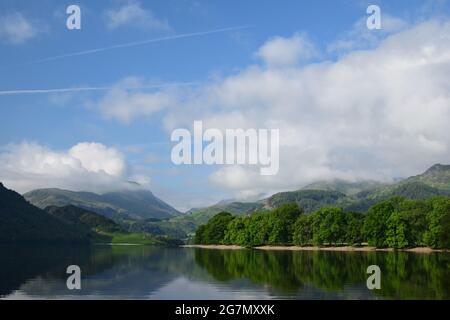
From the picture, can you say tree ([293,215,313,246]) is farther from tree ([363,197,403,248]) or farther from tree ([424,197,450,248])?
tree ([424,197,450,248])

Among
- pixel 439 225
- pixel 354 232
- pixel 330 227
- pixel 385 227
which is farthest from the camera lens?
pixel 330 227

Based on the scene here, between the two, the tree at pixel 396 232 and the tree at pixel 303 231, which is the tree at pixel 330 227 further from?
the tree at pixel 396 232

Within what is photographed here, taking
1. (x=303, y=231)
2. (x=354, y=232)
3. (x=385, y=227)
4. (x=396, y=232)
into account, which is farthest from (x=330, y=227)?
(x=396, y=232)

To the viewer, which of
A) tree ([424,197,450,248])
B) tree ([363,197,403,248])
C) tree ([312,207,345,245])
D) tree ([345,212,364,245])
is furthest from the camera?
tree ([312,207,345,245])

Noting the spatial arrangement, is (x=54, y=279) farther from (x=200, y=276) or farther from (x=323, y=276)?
(x=323, y=276)

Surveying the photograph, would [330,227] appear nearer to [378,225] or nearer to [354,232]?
[354,232]

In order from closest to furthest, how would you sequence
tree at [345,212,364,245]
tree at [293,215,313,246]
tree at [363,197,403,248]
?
tree at [363,197,403,248]
tree at [345,212,364,245]
tree at [293,215,313,246]

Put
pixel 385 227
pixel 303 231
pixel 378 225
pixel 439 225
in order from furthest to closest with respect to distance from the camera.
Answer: pixel 303 231
pixel 378 225
pixel 385 227
pixel 439 225

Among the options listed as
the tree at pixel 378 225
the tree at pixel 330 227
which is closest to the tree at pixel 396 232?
the tree at pixel 378 225

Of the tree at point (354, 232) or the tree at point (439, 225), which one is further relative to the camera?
the tree at point (354, 232)

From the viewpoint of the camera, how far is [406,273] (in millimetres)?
71125

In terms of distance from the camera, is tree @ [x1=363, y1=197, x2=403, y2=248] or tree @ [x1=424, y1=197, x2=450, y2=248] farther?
tree @ [x1=363, y1=197, x2=403, y2=248]

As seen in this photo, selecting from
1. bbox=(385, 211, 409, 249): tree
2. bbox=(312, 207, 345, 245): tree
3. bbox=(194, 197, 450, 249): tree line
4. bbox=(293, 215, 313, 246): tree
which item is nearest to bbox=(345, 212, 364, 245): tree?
bbox=(194, 197, 450, 249): tree line

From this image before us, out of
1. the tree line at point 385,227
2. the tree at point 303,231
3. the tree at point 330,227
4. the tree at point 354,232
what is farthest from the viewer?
the tree at point 303,231
